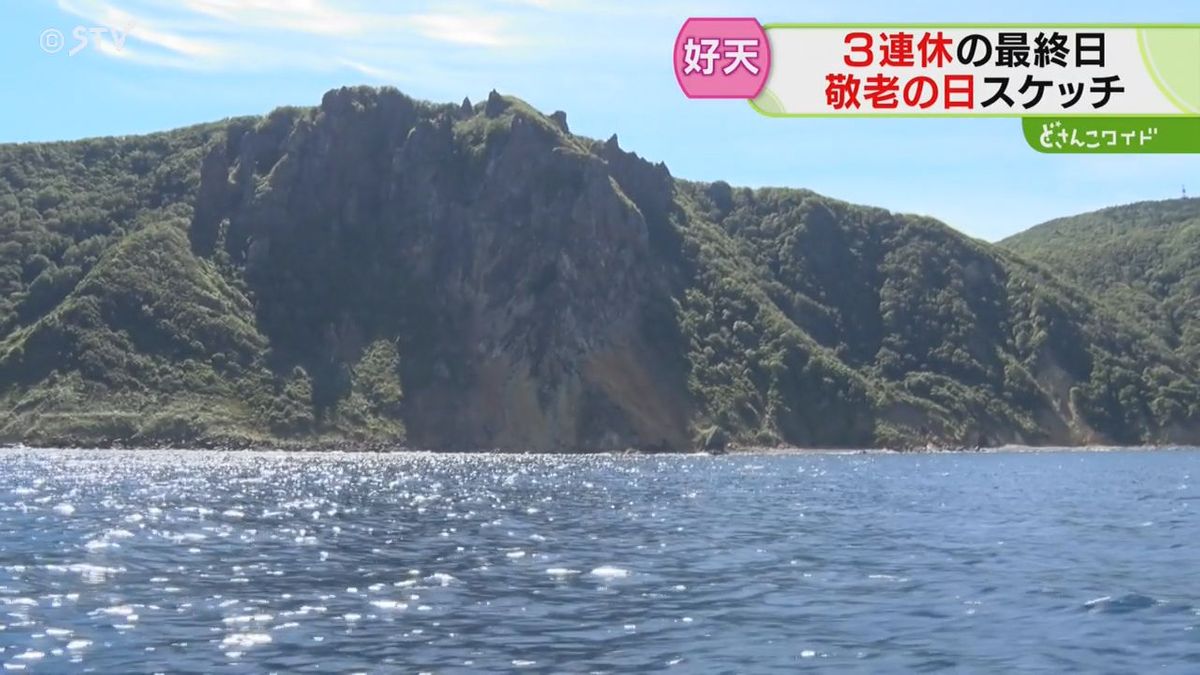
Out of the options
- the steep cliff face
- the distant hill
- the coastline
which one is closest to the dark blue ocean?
the coastline

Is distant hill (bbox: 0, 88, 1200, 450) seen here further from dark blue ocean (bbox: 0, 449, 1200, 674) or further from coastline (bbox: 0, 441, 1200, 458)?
dark blue ocean (bbox: 0, 449, 1200, 674)

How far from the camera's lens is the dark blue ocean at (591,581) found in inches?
1031

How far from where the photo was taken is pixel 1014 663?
2542 centimetres

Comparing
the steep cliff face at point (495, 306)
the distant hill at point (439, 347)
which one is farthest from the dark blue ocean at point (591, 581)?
the steep cliff face at point (495, 306)

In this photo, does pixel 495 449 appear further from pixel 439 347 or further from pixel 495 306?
pixel 495 306

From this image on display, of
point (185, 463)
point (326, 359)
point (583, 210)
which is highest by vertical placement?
point (583, 210)

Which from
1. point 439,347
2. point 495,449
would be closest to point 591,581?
point 495,449

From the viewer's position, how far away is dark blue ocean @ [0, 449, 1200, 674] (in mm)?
26188

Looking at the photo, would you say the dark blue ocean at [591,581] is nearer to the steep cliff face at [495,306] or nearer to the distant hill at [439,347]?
the distant hill at [439,347]

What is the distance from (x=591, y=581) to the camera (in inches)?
1455

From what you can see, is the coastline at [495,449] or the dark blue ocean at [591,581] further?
the coastline at [495,449]

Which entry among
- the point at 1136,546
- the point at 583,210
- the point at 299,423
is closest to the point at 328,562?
the point at 1136,546

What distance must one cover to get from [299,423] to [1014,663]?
147 metres

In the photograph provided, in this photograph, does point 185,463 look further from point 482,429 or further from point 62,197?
point 62,197
